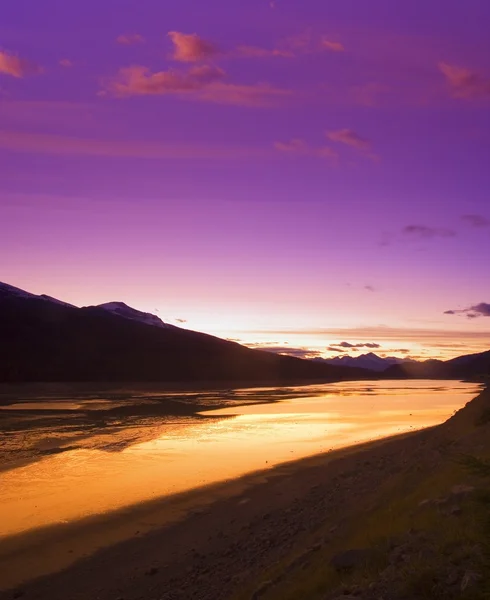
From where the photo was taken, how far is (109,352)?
140125 millimetres

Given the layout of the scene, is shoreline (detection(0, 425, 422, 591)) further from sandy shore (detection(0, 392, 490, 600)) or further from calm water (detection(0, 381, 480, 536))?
calm water (detection(0, 381, 480, 536))

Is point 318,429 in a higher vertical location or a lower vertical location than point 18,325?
lower

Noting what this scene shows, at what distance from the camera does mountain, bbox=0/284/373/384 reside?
123000mm

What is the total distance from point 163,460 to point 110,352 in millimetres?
120211

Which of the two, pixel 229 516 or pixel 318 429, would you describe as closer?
pixel 229 516

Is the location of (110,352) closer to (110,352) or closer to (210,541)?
(110,352)

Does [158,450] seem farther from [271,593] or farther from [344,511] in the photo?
[271,593]

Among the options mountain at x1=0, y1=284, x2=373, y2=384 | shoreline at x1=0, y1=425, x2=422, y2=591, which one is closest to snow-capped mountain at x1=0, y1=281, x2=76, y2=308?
mountain at x1=0, y1=284, x2=373, y2=384

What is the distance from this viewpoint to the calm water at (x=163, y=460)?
1622cm

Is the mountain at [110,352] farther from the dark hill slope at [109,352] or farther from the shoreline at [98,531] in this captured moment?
the shoreline at [98,531]

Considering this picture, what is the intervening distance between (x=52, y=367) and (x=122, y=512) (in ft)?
363

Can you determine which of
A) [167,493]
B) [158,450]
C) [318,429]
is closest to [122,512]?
[167,493]

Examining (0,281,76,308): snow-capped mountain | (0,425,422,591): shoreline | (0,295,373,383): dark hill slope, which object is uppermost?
(0,281,76,308): snow-capped mountain

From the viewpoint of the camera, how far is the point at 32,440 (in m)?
28.5
